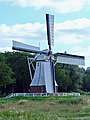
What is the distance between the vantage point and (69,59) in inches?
2936

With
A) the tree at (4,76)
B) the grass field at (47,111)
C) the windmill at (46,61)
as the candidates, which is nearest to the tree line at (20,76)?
the tree at (4,76)

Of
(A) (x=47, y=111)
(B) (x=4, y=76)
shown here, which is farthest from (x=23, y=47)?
(A) (x=47, y=111)

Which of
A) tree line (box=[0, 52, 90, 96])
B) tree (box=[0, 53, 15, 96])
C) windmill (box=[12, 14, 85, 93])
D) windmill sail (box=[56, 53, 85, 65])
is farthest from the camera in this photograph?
tree line (box=[0, 52, 90, 96])

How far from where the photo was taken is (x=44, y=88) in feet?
239

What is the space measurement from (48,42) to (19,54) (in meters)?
29.0

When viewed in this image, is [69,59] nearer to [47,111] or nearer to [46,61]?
[46,61]

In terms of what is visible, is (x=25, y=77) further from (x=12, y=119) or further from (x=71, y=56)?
(x=12, y=119)

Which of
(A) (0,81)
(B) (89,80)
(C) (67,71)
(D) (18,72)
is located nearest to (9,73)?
(A) (0,81)

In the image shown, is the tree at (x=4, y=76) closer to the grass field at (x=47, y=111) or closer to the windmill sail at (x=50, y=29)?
the windmill sail at (x=50, y=29)

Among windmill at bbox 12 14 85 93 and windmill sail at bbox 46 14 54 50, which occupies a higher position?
windmill sail at bbox 46 14 54 50

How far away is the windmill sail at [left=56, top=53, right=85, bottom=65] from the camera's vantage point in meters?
73.4

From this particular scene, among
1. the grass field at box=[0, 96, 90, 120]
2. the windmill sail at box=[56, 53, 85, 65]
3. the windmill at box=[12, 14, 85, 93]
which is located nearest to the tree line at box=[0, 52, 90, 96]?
the windmill at box=[12, 14, 85, 93]

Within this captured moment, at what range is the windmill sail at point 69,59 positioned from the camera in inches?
2889

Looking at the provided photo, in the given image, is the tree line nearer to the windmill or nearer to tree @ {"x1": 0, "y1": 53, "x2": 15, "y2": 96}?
tree @ {"x1": 0, "y1": 53, "x2": 15, "y2": 96}
